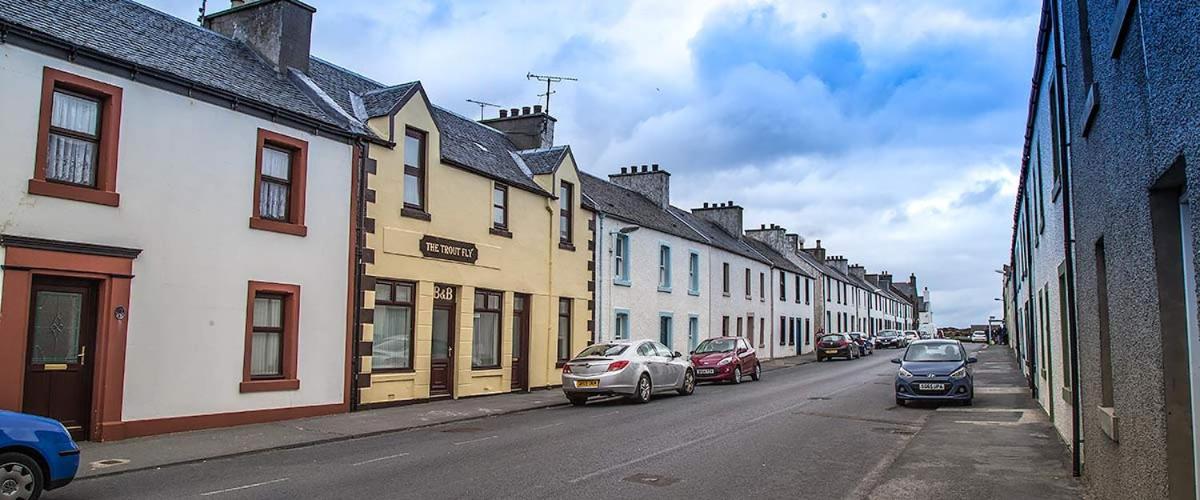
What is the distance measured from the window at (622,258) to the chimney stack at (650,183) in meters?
9.54

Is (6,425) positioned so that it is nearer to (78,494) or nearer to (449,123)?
(78,494)

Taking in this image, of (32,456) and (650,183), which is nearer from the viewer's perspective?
(32,456)

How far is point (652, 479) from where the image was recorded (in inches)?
375

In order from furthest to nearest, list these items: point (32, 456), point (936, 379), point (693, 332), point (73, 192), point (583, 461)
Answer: point (693, 332), point (936, 379), point (73, 192), point (583, 461), point (32, 456)

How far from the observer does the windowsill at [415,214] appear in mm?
18203

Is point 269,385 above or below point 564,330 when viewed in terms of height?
below

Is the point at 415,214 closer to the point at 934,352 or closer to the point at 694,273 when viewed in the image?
the point at 934,352

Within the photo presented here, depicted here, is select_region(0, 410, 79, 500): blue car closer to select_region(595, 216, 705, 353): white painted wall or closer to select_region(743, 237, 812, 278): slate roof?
select_region(595, 216, 705, 353): white painted wall

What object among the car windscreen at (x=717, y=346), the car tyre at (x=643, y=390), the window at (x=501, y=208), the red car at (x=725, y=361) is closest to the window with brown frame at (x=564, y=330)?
the window at (x=501, y=208)

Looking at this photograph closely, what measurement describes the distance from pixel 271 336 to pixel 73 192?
4.39 metres

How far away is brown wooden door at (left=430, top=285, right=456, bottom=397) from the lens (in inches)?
761

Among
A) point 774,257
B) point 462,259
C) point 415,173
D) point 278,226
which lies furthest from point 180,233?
point 774,257

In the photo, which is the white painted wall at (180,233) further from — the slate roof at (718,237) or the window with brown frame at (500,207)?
the slate roof at (718,237)

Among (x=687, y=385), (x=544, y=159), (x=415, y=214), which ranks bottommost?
(x=687, y=385)
